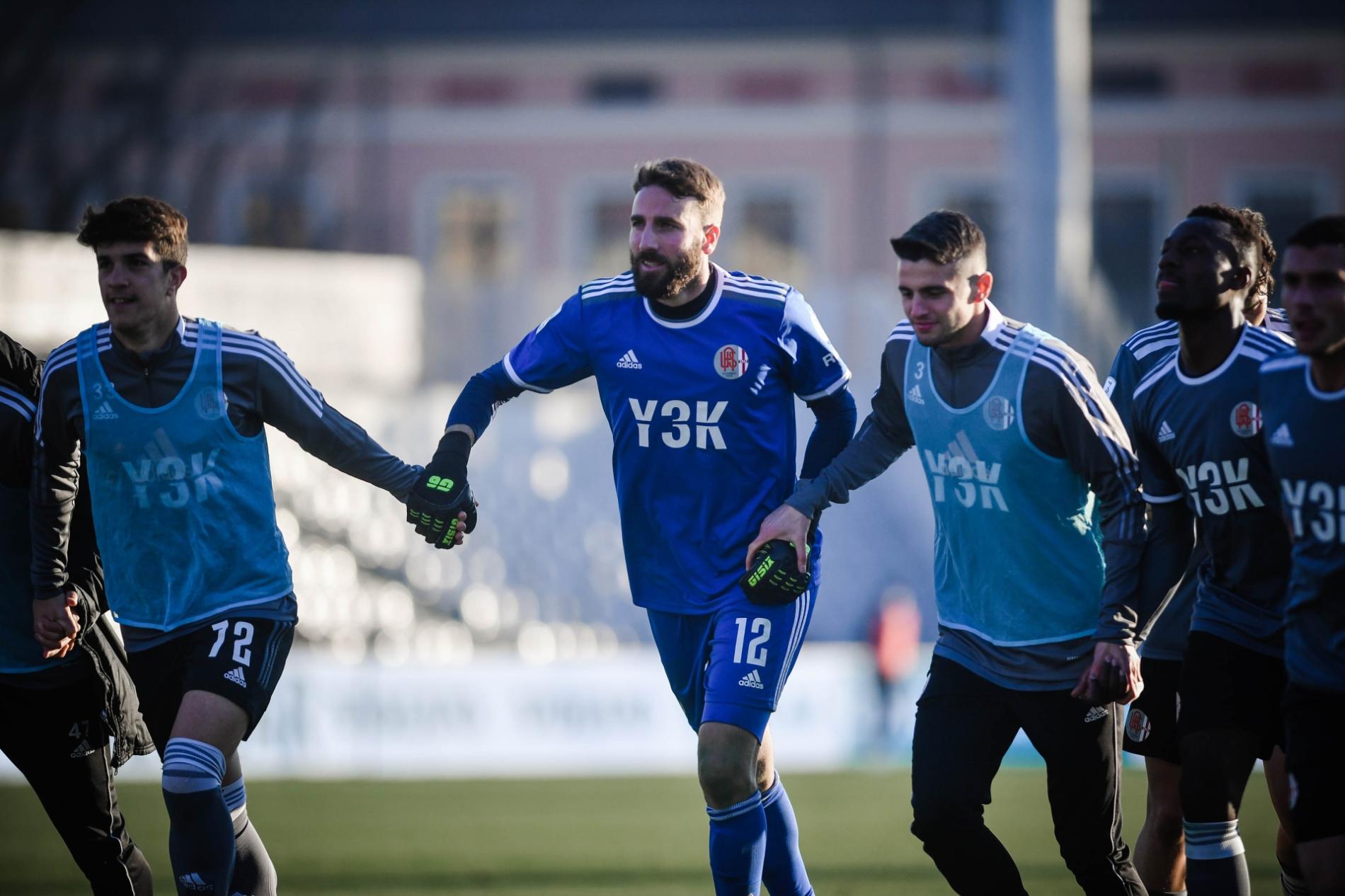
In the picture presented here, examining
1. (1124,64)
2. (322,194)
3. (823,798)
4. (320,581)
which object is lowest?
(823,798)

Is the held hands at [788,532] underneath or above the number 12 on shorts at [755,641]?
above

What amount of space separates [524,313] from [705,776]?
16.3 metres

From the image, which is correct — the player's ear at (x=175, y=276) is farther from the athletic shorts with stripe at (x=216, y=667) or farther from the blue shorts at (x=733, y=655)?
the blue shorts at (x=733, y=655)

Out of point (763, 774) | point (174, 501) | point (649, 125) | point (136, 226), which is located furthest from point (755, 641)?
point (649, 125)

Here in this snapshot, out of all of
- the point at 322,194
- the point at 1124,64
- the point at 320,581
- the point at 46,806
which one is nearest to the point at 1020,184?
the point at 320,581

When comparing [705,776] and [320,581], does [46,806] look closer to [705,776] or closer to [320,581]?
[705,776]

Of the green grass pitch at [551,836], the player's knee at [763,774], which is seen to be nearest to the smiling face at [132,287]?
the player's knee at [763,774]

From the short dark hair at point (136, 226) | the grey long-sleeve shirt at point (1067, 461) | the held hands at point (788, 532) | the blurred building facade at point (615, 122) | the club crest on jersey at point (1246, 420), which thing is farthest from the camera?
the blurred building facade at point (615, 122)

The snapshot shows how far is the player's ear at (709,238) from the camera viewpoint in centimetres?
622

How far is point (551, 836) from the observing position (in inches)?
475

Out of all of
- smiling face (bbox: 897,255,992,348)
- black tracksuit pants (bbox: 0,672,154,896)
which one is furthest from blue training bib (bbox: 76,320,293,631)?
smiling face (bbox: 897,255,992,348)

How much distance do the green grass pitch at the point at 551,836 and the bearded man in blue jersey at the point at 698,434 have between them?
3.57 m

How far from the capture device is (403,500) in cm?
631

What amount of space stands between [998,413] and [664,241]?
1373 mm
